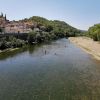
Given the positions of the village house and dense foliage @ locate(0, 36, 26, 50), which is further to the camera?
the village house

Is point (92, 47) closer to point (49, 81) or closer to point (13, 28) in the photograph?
point (49, 81)

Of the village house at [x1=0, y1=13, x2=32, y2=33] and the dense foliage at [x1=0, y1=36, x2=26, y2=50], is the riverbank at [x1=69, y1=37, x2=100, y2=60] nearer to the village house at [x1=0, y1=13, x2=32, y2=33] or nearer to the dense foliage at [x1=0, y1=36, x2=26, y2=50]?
the dense foliage at [x1=0, y1=36, x2=26, y2=50]

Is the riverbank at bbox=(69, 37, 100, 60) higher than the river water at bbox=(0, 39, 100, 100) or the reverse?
higher

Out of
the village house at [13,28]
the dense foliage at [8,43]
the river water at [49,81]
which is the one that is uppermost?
the village house at [13,28]

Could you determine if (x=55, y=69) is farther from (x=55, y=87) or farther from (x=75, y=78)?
(x=55, y=87)

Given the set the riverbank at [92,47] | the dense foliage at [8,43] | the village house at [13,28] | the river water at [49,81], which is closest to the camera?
the river water at [49,81]

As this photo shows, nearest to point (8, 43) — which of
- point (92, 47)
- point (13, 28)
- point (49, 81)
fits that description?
point (92, 47)

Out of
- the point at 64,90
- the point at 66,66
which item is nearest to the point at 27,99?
the point at 64,90

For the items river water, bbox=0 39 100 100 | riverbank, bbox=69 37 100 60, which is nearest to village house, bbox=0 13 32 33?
riverbank, bbox=69 37 100 60

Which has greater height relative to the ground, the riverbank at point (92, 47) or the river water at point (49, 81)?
the riverbank at point (92, 47)

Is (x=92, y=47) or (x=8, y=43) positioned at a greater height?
(x=8, y=43)

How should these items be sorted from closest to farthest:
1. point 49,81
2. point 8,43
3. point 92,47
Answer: point 49,81 < point 8,43 < point 92,47

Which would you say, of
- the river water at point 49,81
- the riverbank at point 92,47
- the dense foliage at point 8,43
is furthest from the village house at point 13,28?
the river water at point 49,81

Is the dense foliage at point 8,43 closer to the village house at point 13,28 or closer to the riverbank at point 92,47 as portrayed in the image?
the riverbank at point 92,47
